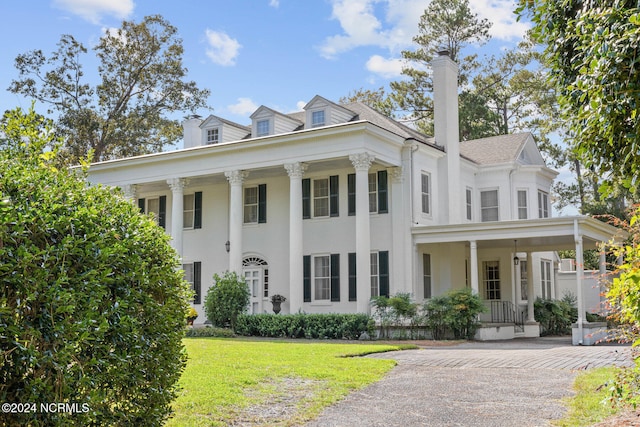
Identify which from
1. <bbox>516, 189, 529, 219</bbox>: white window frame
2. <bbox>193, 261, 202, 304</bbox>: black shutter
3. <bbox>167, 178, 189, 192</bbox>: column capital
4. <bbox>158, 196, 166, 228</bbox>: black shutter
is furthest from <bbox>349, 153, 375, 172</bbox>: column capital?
<bbox>158, 196, 166, 228</bbox>: black shutter

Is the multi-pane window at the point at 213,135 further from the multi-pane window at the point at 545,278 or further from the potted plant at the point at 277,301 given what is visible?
the multi-pane window at the point at 545,278

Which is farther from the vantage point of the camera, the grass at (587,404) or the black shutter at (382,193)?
the black shutter at (382,193)

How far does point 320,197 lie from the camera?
25406 millimetres

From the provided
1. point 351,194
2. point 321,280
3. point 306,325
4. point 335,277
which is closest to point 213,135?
point 351,194

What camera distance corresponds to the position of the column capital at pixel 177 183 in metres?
26.5

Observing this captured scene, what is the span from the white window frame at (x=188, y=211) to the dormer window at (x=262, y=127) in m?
4.08

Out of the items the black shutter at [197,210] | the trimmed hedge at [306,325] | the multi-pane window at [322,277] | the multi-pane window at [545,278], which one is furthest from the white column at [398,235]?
the multi-pane window at [545,278]

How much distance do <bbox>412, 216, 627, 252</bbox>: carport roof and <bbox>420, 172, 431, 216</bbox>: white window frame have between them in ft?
4.78

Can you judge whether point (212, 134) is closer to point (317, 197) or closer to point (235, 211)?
point (235, 211)

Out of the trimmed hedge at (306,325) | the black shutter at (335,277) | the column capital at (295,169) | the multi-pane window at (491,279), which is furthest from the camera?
the multi-pane window at (491,279)

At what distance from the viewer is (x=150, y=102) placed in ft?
136

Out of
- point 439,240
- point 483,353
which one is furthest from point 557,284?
point 483,353

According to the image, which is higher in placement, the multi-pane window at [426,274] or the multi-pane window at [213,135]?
the multi-pane window at [213,135]

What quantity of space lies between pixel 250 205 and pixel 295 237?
4.30m
